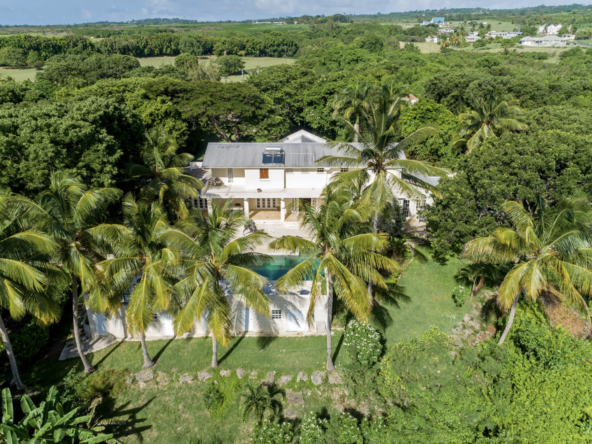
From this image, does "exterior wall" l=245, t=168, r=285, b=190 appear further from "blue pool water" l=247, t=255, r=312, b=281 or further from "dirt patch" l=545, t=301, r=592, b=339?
"dirt patch" l=545, t=301, r=592, b=339

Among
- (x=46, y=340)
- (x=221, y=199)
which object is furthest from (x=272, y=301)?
(x=221, y=199)

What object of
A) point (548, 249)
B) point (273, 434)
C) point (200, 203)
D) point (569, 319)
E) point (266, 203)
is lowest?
point (273, 434)

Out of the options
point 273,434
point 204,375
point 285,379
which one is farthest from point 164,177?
point 273,434

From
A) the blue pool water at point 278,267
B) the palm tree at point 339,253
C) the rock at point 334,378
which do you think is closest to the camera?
the palm tree at point 339,253

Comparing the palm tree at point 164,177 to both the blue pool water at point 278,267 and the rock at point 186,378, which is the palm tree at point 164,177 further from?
the rock at point 186,378

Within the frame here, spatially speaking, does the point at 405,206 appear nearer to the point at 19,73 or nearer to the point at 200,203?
the point at 200,203

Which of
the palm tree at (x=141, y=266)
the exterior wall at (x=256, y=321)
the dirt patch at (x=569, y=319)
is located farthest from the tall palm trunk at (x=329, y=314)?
the dirt patch at (x=569, y=319)
